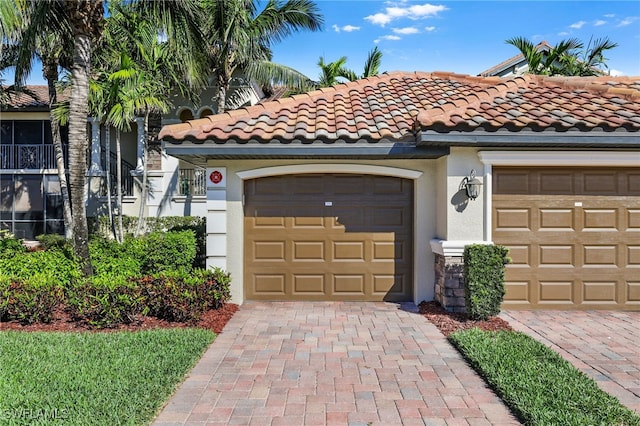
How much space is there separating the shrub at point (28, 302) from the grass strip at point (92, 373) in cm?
47

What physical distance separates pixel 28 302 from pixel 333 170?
5.53m

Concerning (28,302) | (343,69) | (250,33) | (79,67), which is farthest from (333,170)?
(343,69)

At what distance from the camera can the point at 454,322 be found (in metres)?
6.96

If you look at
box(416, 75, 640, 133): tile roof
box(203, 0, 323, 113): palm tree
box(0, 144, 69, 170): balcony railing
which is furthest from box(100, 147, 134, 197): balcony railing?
box(416, 75, 640, 133): tile roof

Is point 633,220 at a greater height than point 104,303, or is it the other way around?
point 633,220

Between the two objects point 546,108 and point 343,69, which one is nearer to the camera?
point 546,108

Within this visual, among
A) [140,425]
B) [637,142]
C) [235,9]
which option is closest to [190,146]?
[140,425]

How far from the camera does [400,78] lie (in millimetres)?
11664

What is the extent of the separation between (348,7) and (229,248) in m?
6.65

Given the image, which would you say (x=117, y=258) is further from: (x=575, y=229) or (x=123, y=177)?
(x=123, y=177)

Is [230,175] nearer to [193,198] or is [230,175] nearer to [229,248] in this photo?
[229,248]

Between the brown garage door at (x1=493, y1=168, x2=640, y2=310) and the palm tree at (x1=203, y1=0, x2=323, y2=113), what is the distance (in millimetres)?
10465

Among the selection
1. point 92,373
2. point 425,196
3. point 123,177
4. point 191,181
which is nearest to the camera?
point 92,373

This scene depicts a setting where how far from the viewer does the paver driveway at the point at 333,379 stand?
3938 millimetres
